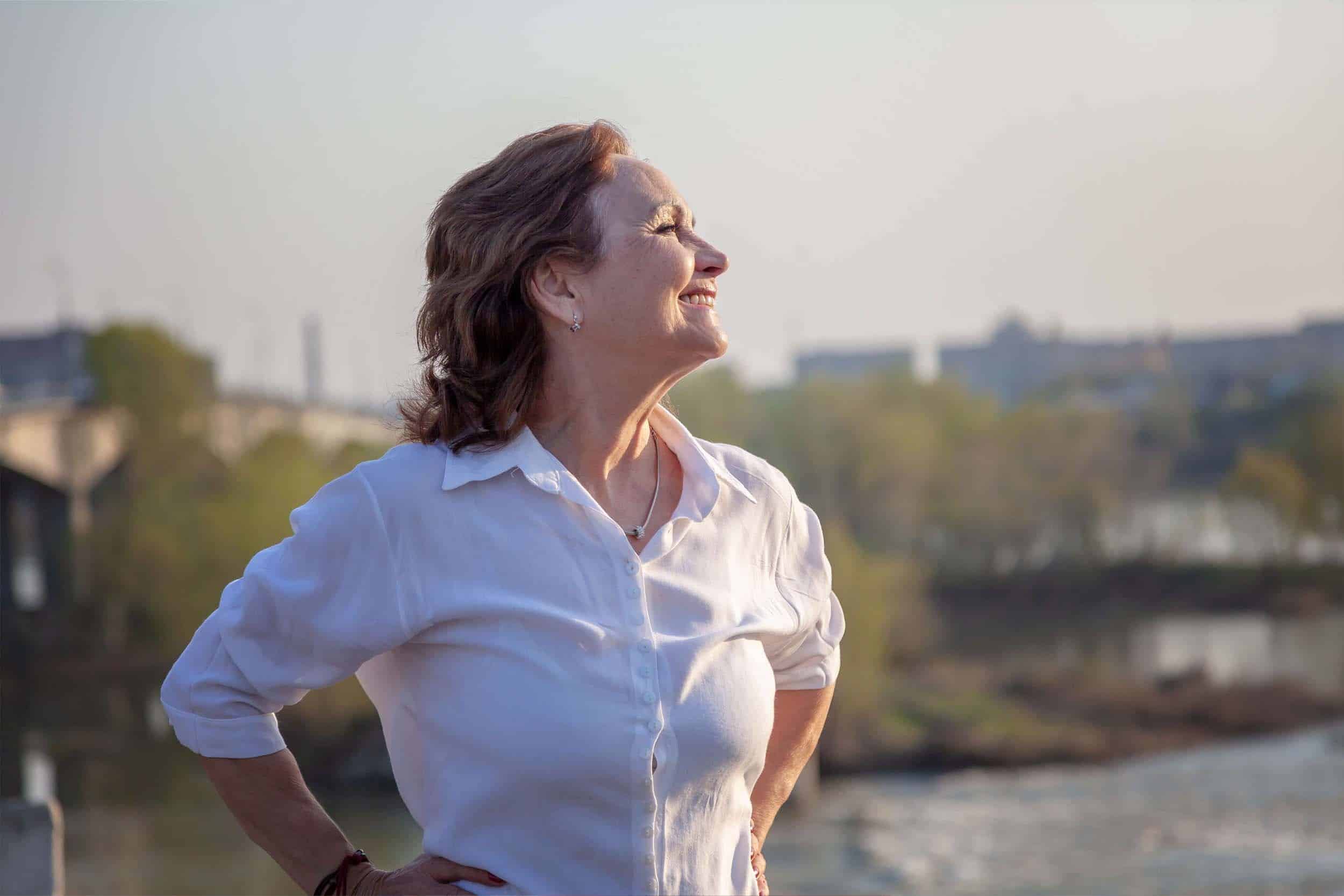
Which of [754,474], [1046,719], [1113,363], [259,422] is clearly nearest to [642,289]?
[754,474]

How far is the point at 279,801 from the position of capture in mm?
1756

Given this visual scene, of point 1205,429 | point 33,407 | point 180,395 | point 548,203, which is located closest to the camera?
point 548,203

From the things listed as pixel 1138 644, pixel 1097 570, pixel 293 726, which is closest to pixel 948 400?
pixel 1097 570

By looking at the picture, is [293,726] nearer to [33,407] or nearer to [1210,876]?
[33,407]

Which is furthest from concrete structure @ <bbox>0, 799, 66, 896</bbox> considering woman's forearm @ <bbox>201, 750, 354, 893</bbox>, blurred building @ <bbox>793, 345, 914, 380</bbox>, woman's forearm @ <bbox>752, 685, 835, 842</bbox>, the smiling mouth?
blurred building @ <bbox>793, 345, 914, 380</bbox>

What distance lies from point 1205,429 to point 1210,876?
87.5ft

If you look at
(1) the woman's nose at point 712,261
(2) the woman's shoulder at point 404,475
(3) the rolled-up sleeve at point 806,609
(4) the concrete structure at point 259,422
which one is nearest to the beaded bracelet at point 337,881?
(2) the woman's shoulder at point 404,475

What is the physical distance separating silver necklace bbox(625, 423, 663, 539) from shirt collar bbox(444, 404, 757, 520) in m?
0.03

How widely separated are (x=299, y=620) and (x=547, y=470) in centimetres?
32

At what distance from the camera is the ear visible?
1759 millimetres

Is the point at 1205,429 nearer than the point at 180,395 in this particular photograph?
No

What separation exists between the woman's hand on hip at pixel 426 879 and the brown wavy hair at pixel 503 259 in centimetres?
47

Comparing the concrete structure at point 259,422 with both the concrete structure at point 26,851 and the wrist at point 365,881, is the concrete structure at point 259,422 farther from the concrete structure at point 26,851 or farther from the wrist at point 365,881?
the wrist at point 365,881

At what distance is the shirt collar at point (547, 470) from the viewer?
66.5 inches
